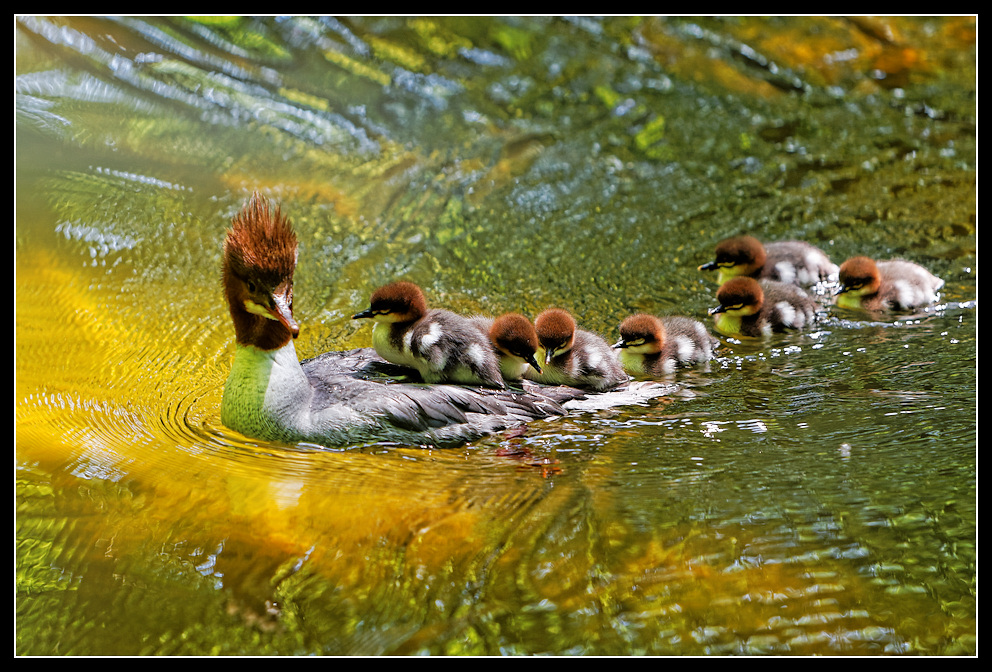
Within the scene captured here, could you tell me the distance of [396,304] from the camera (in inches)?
135

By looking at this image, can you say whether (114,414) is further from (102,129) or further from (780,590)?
(102,129)

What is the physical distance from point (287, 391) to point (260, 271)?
445 millimetres

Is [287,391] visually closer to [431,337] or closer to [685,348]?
[431,337]

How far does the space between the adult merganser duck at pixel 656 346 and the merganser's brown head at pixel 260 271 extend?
58.3 inches

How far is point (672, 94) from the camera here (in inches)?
278

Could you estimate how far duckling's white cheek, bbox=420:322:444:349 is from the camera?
3398mm

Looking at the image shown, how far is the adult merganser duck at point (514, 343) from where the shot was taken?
11.5 feet

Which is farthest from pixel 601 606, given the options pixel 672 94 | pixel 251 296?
pixel 672 94

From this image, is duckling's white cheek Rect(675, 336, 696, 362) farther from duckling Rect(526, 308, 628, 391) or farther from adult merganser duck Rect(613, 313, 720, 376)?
duckling Rect(526, 308, 628, 391)

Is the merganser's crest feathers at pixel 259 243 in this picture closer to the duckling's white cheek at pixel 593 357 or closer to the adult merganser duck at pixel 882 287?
the duckling's white cheek at pixel 593 357

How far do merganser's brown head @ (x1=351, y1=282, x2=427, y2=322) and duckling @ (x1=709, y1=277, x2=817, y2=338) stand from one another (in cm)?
151

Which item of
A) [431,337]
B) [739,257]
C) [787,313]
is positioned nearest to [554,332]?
[431,337]

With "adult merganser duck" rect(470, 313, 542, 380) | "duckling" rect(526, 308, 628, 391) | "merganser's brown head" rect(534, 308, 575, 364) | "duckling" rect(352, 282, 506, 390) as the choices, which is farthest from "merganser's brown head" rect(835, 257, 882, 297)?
"duckling" rect(352, 282, 506, 390)

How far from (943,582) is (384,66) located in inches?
229
